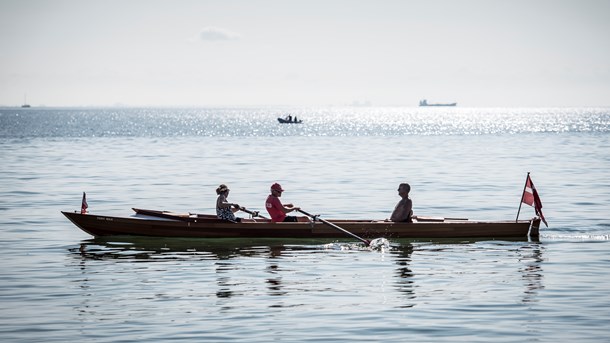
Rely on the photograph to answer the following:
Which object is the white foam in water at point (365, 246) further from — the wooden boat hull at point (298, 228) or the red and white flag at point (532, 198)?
the red and white flag at point (532, 198)

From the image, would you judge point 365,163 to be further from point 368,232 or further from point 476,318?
point 476,318

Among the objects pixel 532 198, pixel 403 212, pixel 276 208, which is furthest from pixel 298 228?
pixel 532 198

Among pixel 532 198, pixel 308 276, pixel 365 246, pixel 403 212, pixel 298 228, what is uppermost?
pixel 532 198

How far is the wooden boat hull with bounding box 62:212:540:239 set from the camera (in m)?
26.8

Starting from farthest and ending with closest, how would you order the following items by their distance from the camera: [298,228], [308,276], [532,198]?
[532,198] < [298,228] < [308,276]

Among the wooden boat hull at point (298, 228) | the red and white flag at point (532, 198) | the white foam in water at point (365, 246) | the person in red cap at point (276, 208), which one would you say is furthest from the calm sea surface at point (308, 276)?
the red and white flag at point (532, 198)

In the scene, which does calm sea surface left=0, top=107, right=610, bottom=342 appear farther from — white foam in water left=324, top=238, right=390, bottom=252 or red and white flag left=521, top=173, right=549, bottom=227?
red and white flag left=521, top=173, right=549, bottom=227

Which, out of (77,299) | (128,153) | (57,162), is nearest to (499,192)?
(77,299)

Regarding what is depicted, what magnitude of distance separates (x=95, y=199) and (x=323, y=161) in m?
31.1

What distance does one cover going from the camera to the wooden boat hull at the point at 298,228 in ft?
88.0

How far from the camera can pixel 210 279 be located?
21.1m

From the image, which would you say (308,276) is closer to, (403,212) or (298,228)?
Result: (298,228)

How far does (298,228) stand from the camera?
26859 millimetres

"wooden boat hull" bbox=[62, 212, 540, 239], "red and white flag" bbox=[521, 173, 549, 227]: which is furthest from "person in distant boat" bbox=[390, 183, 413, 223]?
"red and white flag" bbox=[521, 173, 549, 227]
